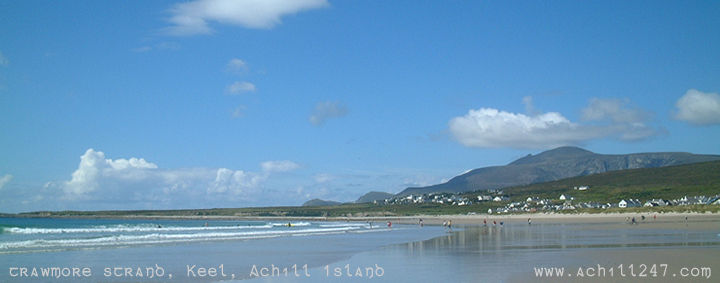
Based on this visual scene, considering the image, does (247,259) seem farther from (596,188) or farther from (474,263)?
(596,188)

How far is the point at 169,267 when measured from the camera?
2325 centimetres

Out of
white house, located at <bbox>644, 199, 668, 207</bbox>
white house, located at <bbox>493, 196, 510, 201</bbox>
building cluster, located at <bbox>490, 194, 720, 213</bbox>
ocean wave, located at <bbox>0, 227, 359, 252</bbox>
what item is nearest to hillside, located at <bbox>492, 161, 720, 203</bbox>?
white house, located at <bbox>493, 196, 510, 201</bbox>

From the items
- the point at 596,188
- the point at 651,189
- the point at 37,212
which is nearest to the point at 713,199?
the point at 651,189

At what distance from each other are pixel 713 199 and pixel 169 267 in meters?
82.9

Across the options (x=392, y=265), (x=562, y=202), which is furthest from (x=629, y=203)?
(x=392, y=265)

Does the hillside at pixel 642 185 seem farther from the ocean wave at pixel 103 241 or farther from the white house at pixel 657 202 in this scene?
the ocean wave at pixel 103 241

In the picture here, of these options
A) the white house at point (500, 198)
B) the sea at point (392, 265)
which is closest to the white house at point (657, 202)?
the white house at point (500, 198)

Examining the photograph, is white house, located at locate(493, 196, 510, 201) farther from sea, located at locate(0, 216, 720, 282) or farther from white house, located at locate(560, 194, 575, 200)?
sea, located at locate(0, 216, 720, 282)

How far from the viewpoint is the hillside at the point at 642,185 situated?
103688 mm

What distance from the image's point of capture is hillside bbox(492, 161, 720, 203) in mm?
103688

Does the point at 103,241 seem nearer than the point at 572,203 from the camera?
Yes

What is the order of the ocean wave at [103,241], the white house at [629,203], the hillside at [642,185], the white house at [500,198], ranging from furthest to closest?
1. the white house at [500,198]
2. the hillside at [642,185]
3. the white house at [629,203]
4. the ocean wave at [103,241]

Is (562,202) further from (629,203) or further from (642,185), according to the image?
(642,185)

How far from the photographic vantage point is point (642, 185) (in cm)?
12262
